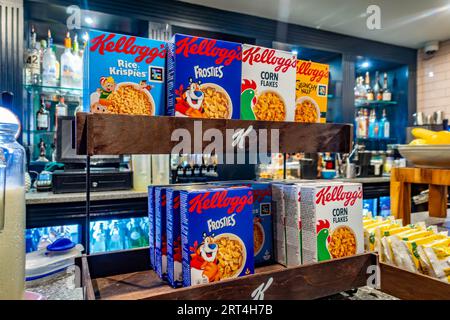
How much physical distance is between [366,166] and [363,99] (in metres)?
1.05

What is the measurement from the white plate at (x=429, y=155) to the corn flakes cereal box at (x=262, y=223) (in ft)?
2.35

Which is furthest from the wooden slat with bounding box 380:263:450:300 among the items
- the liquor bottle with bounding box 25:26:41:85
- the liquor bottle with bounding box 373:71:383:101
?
the liquor bottle with bounding box 373:71:383:101

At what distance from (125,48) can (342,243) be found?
708 millimetres

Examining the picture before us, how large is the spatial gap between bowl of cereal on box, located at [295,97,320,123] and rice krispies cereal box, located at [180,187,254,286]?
12.0 inches

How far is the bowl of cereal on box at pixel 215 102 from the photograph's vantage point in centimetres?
74

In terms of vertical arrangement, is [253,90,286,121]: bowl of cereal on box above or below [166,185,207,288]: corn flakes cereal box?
above

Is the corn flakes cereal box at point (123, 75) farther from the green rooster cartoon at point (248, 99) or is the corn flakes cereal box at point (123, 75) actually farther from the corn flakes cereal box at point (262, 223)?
the corn flakes cereal box at point (262, 223)

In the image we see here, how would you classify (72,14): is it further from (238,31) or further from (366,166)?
(366,166)

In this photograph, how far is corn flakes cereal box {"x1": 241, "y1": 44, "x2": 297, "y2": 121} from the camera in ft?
2.68

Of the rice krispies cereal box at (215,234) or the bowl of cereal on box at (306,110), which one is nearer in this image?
the rice krispies cereal box at (215,234)

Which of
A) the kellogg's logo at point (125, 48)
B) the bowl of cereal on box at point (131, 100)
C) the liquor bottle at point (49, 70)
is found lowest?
the bowl of cereal on box at point (131, 100)

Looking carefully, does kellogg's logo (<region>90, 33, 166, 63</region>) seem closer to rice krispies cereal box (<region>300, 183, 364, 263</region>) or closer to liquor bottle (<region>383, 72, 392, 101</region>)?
rice krispies cereal box (<region>300, 183, 364, 263</region>)

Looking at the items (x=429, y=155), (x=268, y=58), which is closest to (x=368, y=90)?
(x=429, y=155)

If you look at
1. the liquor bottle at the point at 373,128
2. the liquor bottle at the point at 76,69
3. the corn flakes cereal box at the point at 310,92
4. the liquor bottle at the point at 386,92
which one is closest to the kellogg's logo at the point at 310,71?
the corn flakes cereal box at the point at 310,92
